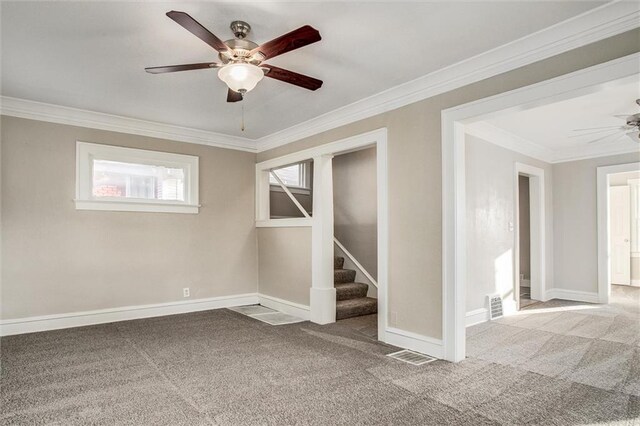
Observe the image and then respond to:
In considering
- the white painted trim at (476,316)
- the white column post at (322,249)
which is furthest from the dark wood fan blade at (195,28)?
the white painted trim at (476,316)

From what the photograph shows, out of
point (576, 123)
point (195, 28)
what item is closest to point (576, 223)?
point (576, 123)

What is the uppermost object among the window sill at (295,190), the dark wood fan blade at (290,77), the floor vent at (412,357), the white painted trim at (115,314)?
the dark wood fan blade at (290,77)

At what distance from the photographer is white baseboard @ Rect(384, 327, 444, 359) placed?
11.1 ft

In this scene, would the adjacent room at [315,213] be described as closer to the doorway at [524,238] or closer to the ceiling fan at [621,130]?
the ceiling fan at [621,130]

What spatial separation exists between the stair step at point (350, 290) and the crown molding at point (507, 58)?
2322 mm

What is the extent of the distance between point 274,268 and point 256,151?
1.93 m

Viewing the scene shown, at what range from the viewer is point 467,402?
250 cm

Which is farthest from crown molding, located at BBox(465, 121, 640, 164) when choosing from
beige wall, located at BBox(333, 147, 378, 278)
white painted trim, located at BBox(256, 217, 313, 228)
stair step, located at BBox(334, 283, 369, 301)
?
stair step, located at BBox(334, 283, 369, 301)

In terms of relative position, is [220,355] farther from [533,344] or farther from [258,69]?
[533,344]

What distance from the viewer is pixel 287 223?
17.6 feet

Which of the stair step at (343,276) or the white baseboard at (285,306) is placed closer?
the white baseboard at (285,306)

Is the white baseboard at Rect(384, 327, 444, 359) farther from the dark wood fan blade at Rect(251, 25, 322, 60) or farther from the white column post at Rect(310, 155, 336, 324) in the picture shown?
the dark wood fan blade at Rect(251, 25, 322, 60)

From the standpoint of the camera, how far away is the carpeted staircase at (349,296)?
494cm

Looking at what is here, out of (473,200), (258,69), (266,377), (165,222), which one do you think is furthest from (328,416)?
(165,222)
